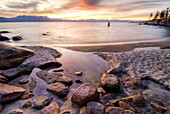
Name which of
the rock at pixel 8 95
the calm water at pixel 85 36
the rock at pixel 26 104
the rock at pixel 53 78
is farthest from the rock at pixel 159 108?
the calm water at pixel 85 36

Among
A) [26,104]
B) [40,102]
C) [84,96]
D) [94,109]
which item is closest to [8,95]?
[26,104]

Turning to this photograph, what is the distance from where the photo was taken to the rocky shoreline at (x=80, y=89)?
346cm

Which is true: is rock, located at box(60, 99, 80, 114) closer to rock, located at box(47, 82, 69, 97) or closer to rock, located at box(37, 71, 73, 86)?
rock, located at box(47, 82, 69, 97)

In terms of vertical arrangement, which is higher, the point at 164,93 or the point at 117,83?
the point at 117,83

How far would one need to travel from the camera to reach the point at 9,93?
379 cm

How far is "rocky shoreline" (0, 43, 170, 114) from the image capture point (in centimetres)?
346

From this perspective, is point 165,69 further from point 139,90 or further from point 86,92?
point 86,92

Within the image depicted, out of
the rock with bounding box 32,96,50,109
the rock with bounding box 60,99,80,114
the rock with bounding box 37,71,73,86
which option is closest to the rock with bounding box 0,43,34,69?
the rock with bounding box 37,71,73,86

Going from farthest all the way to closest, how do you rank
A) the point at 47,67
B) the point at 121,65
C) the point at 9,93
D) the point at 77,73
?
the point at 47,67 → the point at 121,65 → the point at 77,73 → the point at 9,93

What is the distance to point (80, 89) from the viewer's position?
3.79 metres

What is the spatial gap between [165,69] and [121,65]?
7.65 feet

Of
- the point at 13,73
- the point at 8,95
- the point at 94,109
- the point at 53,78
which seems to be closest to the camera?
the point at 94,109

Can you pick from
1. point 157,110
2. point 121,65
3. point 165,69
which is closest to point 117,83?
point 157,110

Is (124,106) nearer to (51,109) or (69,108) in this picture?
(69,108)
